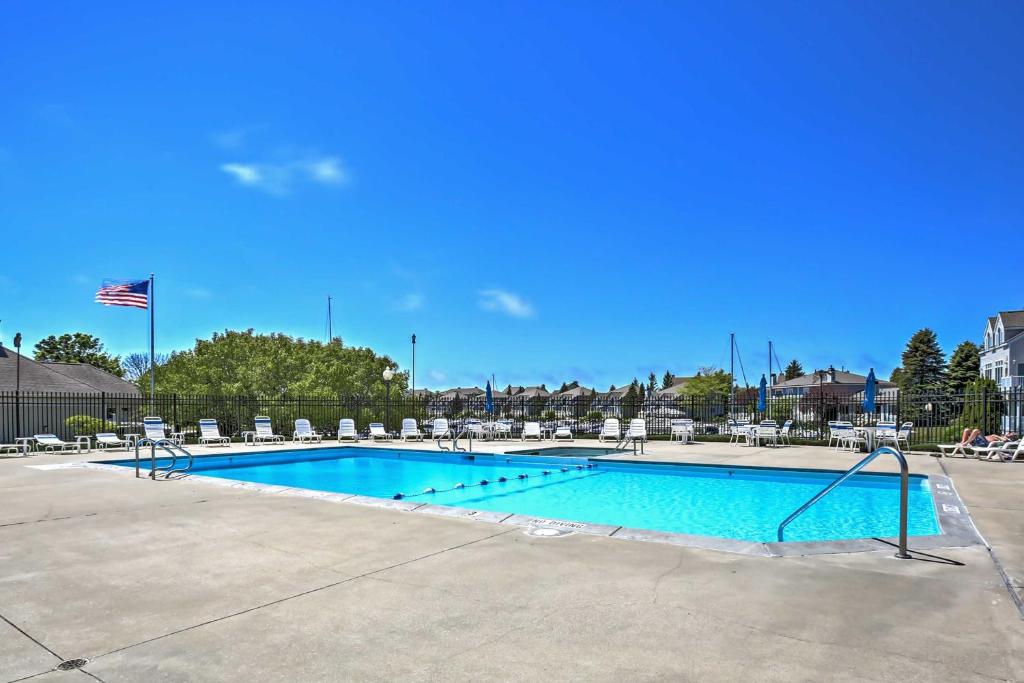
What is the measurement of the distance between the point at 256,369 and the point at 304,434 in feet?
35.9

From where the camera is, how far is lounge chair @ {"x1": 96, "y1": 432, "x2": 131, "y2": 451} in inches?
720

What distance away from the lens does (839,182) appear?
67.8 ft

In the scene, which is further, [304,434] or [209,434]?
[304,434]

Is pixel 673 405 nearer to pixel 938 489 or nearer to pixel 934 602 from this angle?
pixel 938 489

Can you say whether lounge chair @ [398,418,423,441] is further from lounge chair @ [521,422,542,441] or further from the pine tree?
the pine tree

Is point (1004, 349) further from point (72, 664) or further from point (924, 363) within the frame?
point (72, 664)

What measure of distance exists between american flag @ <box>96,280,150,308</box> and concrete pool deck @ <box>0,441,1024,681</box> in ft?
62.3

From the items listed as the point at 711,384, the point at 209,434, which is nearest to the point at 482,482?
the point at 209,434

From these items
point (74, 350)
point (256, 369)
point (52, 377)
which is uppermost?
point (74, 350)

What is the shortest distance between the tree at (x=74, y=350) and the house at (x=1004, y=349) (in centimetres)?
6450

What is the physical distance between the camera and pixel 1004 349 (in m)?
37.1

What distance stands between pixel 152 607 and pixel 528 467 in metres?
12.2

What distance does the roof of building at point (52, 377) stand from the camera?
1190 inches

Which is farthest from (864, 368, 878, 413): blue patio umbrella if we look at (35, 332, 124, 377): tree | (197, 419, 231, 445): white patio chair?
(35, 332, 124, 377): tree
